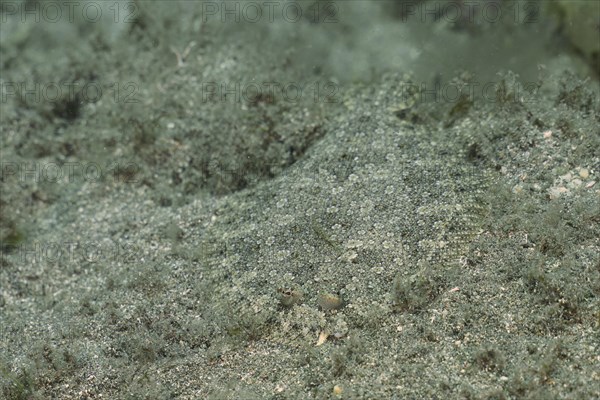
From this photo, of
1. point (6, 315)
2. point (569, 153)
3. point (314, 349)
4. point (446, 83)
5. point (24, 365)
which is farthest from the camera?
point (446, 83)

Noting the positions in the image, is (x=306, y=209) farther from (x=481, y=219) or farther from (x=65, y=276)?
(x=65, y=276)

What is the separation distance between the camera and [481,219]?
19.3 feet

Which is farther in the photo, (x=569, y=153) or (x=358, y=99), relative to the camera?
(x=358, y=99)

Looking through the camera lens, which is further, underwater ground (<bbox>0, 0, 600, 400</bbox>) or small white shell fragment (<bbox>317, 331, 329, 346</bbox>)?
small white shell fragment (<bbox>317, 331, 329, 346</bbox>)

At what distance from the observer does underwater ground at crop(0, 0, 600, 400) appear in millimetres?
5176

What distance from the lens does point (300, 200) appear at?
6508 millimetres

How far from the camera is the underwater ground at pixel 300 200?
518 centimetres

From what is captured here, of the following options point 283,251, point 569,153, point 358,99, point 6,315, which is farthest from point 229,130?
point 569,153

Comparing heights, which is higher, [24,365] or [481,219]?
[481,219]

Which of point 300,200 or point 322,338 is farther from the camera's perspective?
point 300,200

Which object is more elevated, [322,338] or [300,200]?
[300,200]

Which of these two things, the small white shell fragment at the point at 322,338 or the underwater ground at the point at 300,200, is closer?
the underwater ground at the point at 300,200

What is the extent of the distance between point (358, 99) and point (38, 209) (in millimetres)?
4565

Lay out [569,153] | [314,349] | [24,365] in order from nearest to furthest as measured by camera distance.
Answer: [314,349] < [24,365] < [569,153]
